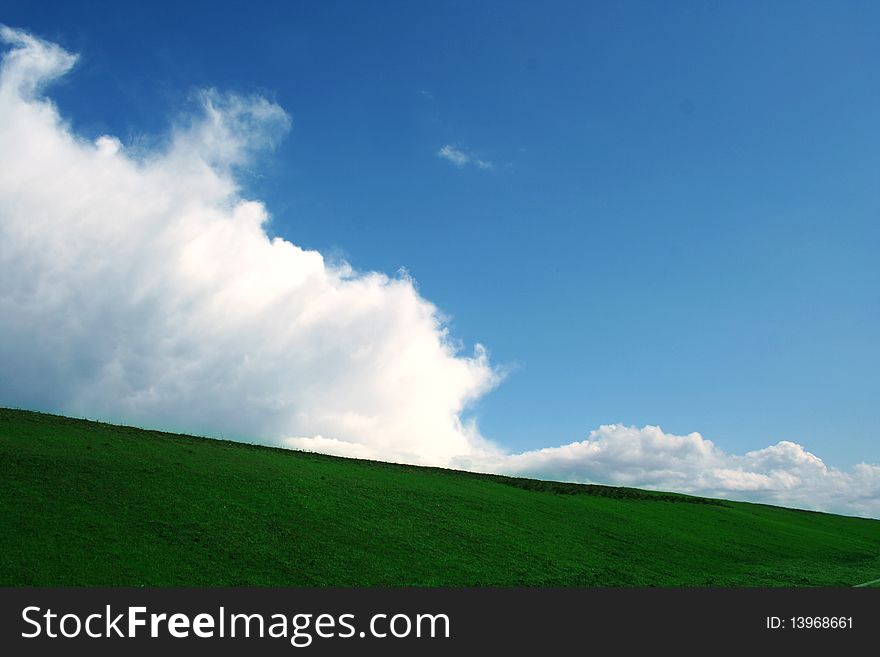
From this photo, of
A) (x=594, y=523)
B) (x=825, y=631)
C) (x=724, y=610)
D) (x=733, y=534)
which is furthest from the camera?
(x=733, y=534)

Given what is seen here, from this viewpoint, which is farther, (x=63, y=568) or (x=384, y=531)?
(x=384, y=531)

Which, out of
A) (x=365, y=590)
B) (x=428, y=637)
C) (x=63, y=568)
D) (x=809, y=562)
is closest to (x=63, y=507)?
(x=63, y=568)

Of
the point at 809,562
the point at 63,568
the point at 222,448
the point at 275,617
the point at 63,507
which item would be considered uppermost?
the point at 222,448

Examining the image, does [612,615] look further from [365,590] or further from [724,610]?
[365,590]

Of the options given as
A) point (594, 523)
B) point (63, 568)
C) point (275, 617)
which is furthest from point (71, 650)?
point (594, 523)

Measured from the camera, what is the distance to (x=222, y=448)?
57688 mm

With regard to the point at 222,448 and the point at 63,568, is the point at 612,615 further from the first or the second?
the point at 222,448

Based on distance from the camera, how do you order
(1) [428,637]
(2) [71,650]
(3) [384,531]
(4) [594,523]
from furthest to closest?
(4) [594,523], (3) [384,531], (1) [428,637], (2) [71,650]

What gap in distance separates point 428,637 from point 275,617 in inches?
251

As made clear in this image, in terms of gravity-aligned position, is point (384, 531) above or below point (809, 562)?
above

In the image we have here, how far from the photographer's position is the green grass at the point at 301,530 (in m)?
28.1

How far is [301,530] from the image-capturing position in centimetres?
3628

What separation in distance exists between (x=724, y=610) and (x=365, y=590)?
1807 cm

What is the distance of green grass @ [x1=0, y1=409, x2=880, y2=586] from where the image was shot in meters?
28.1
